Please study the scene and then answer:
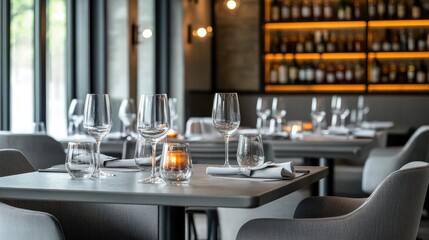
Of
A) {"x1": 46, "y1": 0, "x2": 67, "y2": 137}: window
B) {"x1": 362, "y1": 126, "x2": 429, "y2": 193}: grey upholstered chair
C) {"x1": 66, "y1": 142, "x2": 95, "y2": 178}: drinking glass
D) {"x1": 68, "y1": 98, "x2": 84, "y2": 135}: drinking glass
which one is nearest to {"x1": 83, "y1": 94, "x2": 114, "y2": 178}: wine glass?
{"x1": 66, "y1": 142, "x2": 95, "y2": 178}: drinking glass

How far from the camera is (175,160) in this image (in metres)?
2.43

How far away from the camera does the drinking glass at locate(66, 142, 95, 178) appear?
2.56 metres

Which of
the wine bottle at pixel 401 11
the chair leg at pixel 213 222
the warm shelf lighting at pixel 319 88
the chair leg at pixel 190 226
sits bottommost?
the chair leg at pixel 190 226

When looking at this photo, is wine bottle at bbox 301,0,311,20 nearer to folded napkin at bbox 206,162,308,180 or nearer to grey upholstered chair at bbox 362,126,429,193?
grey upholstered chair at bbox 362,126,429,193

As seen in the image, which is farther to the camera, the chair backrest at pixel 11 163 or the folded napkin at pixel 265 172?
the chair backrest at pixel 11 163

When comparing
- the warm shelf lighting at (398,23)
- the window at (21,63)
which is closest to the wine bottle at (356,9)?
the warm shelf lighting at (398,23)

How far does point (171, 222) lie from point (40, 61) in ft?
13.3

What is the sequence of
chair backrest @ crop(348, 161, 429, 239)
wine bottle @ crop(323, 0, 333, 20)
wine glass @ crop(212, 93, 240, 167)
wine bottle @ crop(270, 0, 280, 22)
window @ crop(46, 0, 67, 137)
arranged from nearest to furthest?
chair backrest @ crop(348, 161, 429, 239) < wine glass @ crop(212, 93, 240, 167) < window @ crop(46, 0, 67, 137) < wine bottle @ crop(323, 0, 333, 20) < wine bottle @ crop(270, 0, 280, 22)

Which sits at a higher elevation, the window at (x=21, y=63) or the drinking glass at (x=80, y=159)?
the window at (x=21, y=63)

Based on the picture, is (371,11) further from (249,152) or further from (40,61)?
(249,152)

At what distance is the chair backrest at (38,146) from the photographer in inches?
167

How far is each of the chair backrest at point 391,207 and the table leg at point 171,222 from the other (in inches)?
19.9

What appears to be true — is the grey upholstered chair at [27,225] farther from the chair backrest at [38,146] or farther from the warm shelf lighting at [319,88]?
the warm shelf lighting at [319,88]

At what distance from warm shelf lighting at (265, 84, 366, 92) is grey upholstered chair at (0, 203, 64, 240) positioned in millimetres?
7552
